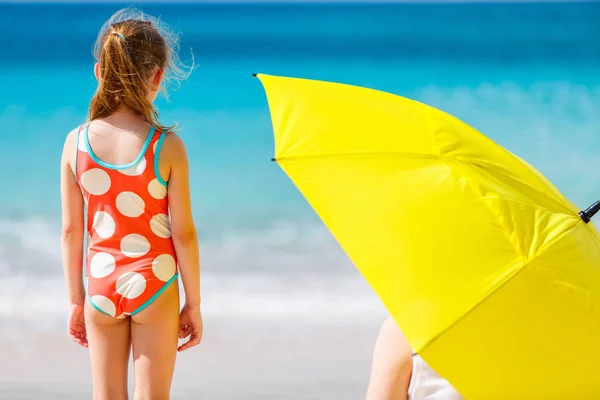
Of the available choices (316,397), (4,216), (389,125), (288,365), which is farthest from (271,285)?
(389,125)

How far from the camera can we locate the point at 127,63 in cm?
200

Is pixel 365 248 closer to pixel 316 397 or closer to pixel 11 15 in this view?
pixel 316 397

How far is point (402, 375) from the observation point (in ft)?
5.45

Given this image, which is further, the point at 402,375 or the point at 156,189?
the point at 156,189

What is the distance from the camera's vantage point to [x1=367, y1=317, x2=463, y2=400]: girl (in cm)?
164

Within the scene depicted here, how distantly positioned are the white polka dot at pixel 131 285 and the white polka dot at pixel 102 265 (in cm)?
4

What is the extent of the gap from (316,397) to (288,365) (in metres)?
0.31

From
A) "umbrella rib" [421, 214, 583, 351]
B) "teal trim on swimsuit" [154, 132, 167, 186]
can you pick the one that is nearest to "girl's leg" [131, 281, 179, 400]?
"teal trim on swimsuit" [154, 132, 167, 186]

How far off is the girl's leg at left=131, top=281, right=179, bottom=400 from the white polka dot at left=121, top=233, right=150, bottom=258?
0.10 m

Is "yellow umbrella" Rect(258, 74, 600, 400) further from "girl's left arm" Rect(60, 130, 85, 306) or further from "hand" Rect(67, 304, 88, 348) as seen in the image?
"hand" Rect(67, 304, 88, 348)

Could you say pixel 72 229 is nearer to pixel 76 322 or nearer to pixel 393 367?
pixel 76 322

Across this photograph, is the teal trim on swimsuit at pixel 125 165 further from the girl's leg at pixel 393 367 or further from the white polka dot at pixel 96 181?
the girl's leg at pixel 393 367

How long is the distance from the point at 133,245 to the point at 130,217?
63 mm

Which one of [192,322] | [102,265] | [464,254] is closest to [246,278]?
[192,322]
